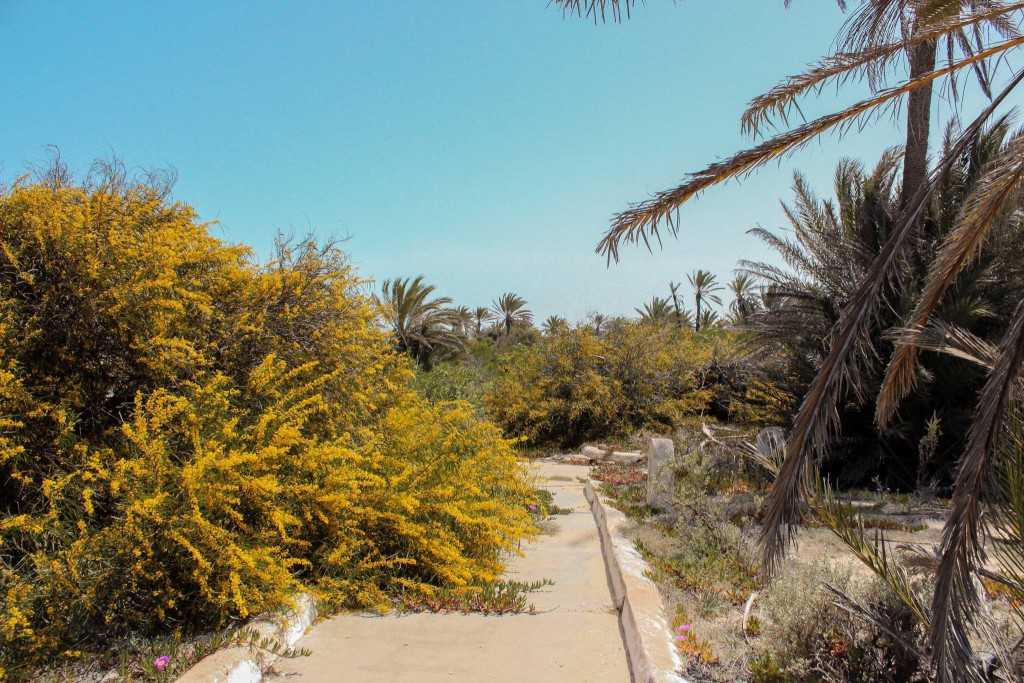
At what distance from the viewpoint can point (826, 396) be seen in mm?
Result: 3078

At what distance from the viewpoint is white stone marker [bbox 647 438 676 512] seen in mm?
7633

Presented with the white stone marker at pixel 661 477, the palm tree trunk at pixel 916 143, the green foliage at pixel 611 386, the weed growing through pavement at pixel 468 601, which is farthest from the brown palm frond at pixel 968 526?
the green foliage at pixel 611 386

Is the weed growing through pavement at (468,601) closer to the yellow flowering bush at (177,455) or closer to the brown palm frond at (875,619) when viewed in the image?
the yellow flowering bush at (177,455)

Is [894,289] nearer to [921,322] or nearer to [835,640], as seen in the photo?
[921,322]

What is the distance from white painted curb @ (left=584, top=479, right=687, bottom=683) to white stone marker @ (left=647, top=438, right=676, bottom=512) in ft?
3.54

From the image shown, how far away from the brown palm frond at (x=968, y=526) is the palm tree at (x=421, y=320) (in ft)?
67.3

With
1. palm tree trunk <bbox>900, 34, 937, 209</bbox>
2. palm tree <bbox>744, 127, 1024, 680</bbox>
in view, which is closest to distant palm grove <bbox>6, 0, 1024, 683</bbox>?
palm tree <bbox>744, 127, 1024, 680</bbox>

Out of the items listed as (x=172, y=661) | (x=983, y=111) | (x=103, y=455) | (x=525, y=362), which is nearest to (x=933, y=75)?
(x=983, y=111)

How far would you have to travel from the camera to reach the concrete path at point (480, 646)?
12.4ft

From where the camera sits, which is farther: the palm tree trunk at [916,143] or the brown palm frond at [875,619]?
the palm tree trunk at [916,143]

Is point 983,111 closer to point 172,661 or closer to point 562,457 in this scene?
point 172,661

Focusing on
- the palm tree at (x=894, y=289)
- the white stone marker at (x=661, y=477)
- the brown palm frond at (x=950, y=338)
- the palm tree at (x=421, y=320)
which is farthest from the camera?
the palm tree at (x=421, y=320)

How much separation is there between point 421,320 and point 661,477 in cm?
1722

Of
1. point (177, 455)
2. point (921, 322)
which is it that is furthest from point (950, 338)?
point (177, 455)
